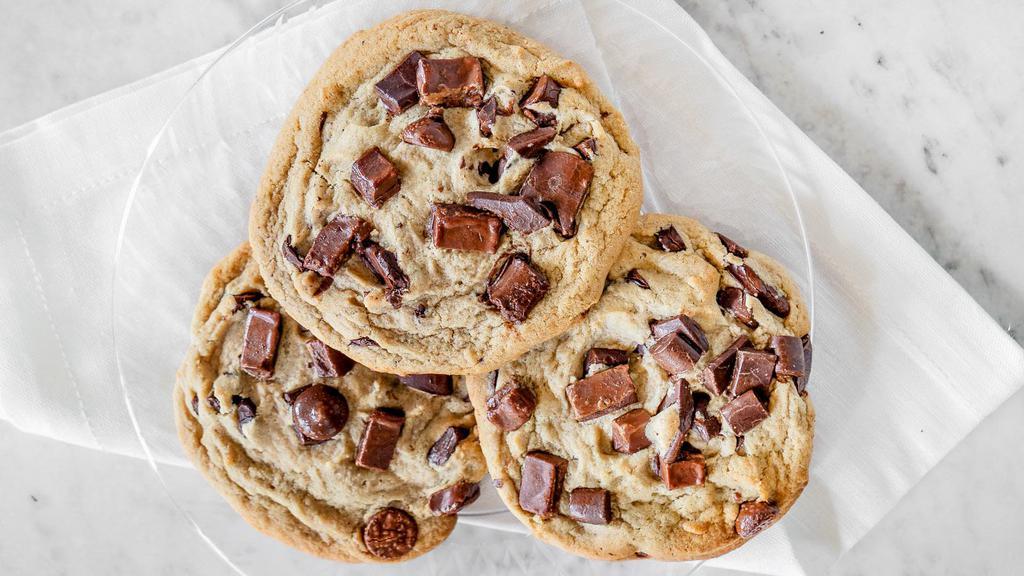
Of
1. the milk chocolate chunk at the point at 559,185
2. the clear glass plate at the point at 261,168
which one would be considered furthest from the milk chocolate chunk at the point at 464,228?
the clear glass plate at the point at 261,168

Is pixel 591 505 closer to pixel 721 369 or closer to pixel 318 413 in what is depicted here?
pixel 721 369

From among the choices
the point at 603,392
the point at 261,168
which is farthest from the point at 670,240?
the point at 261,168

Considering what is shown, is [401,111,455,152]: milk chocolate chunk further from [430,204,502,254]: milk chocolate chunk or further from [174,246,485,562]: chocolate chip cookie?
[174,246,485,562]: chocolate chip cookie

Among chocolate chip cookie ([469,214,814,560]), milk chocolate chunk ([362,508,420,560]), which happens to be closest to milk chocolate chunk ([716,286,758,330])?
chocolate chip cookie ([469,214,814,560])

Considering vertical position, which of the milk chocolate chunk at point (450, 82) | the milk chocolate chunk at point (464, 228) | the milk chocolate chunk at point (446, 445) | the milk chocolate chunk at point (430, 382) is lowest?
the milk chocolate chunk at point (446, 445)

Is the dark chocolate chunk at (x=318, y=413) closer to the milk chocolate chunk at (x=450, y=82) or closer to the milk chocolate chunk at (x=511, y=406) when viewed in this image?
the milk chocolate chunk at (x=511, y=406)

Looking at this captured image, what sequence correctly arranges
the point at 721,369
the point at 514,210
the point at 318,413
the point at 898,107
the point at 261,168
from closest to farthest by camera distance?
the point at 514,210 < the point at 721,369 < the point at 318,413 < the point at 261,168 < the point at 898,107
